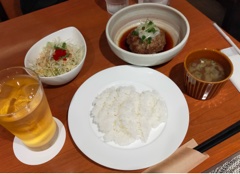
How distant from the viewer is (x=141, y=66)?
1.17 m

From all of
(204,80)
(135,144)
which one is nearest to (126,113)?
(135,144)

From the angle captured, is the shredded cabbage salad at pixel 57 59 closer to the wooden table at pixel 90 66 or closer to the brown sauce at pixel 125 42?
the wooden table at pixel 90 66

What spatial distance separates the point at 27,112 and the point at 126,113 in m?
0.37

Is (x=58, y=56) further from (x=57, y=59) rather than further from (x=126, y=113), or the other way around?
(x=126, y=113)

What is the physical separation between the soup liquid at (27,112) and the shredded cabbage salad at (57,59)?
0.76ft

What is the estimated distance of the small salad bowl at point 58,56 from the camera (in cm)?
113

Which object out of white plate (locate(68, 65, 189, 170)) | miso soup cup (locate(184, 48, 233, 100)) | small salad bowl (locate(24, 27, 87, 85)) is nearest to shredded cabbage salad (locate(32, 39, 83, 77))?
small salad bowl (locate(24, 27, 87, 85))

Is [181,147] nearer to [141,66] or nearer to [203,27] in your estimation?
[141,66]

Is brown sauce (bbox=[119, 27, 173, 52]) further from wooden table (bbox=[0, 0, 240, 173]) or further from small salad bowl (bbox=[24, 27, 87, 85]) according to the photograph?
small salad bowl (bbox=[24, 27, 87, 85])

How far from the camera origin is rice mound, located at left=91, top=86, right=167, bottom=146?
3.10 ft

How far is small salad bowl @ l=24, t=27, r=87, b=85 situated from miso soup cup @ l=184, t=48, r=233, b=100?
484 mm

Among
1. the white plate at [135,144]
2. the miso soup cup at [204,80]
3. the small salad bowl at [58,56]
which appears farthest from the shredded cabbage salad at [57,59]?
the miso soup cup at [204,80]

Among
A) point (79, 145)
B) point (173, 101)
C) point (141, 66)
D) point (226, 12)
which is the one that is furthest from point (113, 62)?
point (226, 12)

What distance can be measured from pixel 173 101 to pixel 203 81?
0.48 feet
